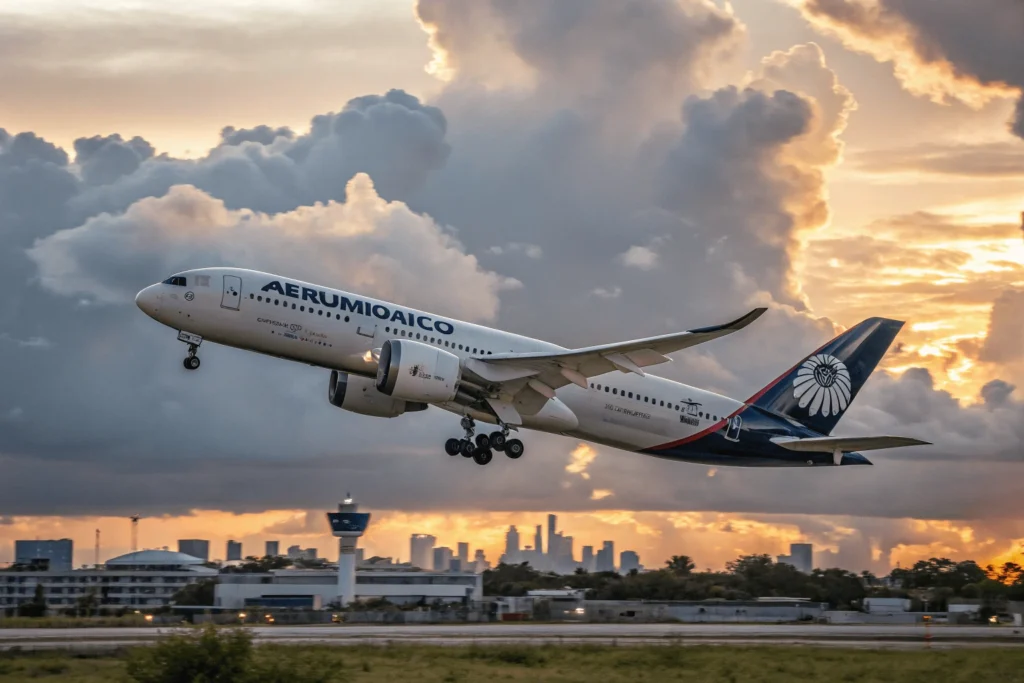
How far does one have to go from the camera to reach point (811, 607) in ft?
254

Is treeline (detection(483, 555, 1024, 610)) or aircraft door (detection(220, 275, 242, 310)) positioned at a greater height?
aircraft door (detection(220, 275, 242, 310))

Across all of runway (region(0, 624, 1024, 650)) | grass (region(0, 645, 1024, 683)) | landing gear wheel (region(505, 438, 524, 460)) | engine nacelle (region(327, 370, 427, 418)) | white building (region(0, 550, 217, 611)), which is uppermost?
engine nacelle (region(327, 370, 427, 418))

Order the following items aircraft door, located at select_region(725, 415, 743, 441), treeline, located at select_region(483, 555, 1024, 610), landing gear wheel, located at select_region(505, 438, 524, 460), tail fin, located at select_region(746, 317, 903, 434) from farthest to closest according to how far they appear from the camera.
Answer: treeline, located at select_region(483, 555, 1024, 610) → tail fin, located at select_region(746, 317, 903, 434) → aircraft door, located at select_region(725, 415, 743, 441) → landing gear wheel, located at select_region(505, 438, 524, 460)

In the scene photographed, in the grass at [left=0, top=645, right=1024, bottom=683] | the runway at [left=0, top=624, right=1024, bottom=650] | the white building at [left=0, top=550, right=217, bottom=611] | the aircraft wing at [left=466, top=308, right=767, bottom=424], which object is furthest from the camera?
the white building at [left=0, top=550, right=217, bottom=611]

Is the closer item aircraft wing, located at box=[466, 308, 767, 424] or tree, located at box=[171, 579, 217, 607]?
aircraft wing, located at box=[466, 308, 767, 424]

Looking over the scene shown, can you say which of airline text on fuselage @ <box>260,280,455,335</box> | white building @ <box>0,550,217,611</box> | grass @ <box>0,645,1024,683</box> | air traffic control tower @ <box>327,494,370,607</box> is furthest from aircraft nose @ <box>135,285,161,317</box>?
white building @ <box>0,550,217,611</box>

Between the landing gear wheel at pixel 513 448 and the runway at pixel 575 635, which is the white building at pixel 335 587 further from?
the landing gear wheel at pixel 513 448

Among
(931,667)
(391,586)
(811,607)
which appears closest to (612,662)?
(931,667)

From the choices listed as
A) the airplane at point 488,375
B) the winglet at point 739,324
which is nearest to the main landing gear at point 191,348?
the airplane at point 488,375

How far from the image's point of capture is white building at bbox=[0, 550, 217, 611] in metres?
128

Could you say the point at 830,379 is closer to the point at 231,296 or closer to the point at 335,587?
the point at 231,296

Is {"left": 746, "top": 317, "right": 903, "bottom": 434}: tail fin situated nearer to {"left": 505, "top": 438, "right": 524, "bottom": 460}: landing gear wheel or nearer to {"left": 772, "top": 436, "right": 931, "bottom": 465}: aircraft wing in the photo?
{"left": 772, "top": 436, "right": 931, "bottom": 465}: aircraft wing

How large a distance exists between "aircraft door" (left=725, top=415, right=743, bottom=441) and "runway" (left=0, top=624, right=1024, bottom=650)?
824 cm

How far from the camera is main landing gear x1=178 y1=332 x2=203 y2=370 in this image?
46.2 m
